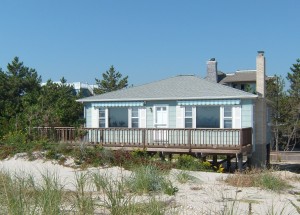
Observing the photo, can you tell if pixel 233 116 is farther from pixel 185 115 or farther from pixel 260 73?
pixel 260 73

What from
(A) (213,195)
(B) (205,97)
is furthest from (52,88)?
(A) (213,195)

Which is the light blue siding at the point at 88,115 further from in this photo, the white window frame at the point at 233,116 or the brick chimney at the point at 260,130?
the brick chimney at the point at 260,130

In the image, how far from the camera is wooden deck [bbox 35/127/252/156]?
18641mm

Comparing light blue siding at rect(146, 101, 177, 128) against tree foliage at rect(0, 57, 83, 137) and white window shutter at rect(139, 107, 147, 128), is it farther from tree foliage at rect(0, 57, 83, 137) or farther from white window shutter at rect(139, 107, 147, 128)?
tree foliage at rect(0, 57, 83, 137)

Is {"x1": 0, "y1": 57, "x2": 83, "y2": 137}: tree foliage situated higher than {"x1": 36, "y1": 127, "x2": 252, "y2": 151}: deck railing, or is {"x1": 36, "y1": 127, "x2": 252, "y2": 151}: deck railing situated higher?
{"x1": 0, "y1": 57, "x2": 83, "y2": 137}: tree foliage

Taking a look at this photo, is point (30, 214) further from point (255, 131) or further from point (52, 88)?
point (52, 88)

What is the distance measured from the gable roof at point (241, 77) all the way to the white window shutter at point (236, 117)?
102ft

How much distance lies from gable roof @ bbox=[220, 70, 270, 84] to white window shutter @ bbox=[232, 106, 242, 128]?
31034 millimetres

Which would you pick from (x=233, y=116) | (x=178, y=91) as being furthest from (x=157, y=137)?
(x=233, y=116)

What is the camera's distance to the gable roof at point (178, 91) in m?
20.2

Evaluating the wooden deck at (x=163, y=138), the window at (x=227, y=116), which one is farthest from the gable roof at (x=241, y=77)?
the wooden deck at (x=163, y=138)

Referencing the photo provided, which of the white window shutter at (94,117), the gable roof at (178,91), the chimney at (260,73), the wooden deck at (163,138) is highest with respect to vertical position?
the chimney at (260,73)

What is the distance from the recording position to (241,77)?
51.3 m

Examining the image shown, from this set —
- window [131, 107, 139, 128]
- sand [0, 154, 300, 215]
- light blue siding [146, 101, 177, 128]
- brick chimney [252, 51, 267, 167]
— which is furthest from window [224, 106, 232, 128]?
sand [0, 154, 300, 215]
